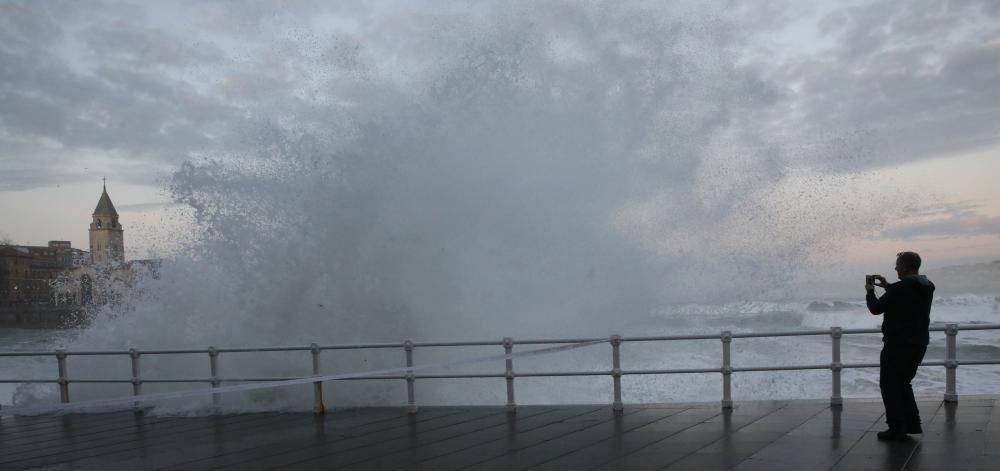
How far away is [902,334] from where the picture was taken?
7.15 metres

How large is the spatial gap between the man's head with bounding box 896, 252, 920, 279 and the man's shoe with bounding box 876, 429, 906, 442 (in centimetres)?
140

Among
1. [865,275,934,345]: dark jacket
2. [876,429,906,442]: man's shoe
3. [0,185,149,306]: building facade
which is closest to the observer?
[865,275,934,345]: dark jacket

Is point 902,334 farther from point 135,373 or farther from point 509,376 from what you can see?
point 135,373

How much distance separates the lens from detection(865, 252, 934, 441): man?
709 centimetres

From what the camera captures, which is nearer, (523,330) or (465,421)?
(465,421)

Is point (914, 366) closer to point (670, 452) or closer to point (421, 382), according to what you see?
point (670, 452)

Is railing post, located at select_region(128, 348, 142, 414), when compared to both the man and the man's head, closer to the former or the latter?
the man

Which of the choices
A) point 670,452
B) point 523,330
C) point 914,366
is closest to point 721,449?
point 670,452

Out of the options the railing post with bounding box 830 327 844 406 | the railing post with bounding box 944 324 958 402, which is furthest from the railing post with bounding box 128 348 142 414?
the railing post with bounding box 944 324 958 402

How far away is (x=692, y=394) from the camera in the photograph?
67.2 ft

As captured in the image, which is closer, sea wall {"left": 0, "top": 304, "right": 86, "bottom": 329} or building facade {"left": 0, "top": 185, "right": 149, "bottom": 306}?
sea wall {"left": 0, "top": 304, "right": 86, "bottom": 329}

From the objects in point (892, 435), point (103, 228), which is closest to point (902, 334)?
point (892, 435)

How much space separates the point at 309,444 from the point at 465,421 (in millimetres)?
2033

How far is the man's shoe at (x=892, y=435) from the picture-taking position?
719 centimetres
